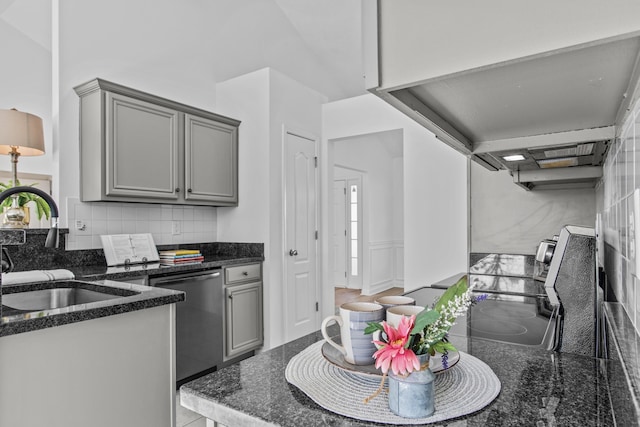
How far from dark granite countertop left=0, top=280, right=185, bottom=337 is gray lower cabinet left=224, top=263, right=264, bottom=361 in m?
1.46

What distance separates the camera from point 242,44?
4.15 metres

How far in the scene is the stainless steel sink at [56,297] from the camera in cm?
175

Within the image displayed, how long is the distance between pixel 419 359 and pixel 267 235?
303 centimetres

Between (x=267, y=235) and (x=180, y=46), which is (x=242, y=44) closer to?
(x=180, y=46)

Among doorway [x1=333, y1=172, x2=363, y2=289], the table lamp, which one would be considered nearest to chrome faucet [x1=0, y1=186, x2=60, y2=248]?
the table lamp

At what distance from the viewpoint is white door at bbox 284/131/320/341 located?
3770mm

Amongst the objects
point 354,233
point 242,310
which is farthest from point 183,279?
point 354,233

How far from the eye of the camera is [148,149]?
9.73ft

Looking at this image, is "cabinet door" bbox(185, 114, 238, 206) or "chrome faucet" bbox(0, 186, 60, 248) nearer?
"chrome faucet" bbox(0, 186, 60, 248)

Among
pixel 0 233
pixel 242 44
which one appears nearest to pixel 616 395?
pixel 0 233

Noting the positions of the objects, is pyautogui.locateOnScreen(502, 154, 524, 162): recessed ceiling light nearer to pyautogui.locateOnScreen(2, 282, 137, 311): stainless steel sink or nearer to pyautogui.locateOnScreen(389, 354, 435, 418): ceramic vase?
pyautogui.locateOnScreen(389, 354, 435, 418): ceramic vase

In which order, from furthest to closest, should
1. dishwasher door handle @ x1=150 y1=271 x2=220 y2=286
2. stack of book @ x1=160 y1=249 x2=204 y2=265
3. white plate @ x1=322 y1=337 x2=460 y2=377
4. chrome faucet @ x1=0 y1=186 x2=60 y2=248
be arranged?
stack of book @ x1=160 y1=249 x2=204 y2=265
dishwasher door handle @ x1=150 y1=271 x2=220 y2=286
chrome faucet @ x1=0 y1=186 x2=60 y2=248
white plate @ x1=322 y1=337 x2=460 y2=377

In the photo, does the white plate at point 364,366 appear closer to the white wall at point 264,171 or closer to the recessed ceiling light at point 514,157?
the recessed ceiling light at point 514,157

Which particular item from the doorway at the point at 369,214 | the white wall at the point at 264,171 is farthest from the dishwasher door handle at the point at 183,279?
the doorway at the point at 369,214
